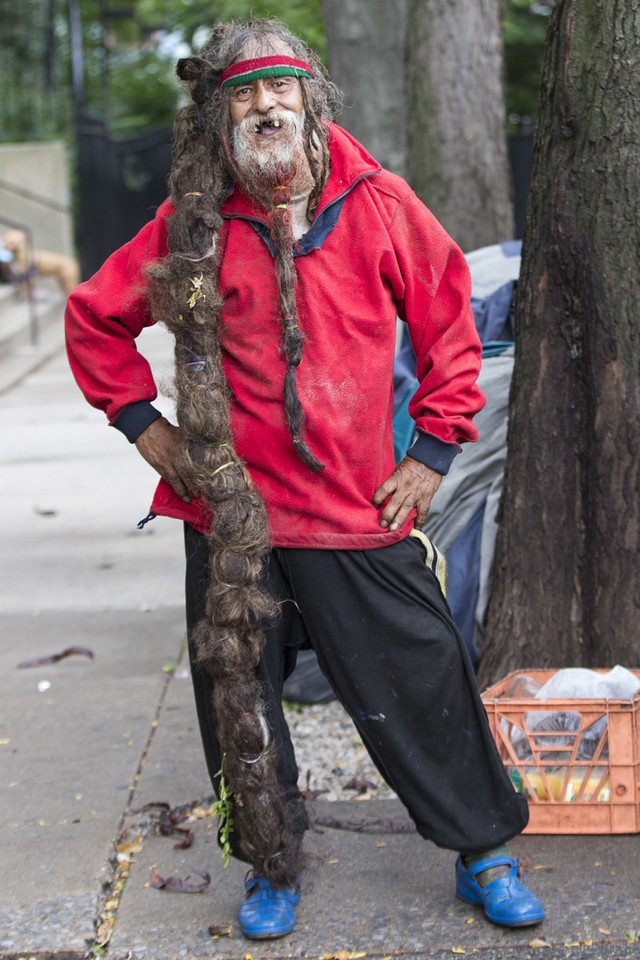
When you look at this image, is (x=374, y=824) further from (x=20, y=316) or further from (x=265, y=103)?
(x=20, y=316)

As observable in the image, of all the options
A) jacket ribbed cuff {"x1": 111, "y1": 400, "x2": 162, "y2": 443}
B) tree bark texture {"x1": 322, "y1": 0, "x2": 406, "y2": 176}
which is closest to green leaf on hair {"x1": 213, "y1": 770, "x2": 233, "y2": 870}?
jacket ribbed cuff {"x1": 111, "y1": 400, "x2": 162, "y2": 443}

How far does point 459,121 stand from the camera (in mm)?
5492

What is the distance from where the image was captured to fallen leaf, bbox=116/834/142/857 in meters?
2.88

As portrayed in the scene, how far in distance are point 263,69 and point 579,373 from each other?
4.35 ft

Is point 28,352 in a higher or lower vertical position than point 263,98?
lower

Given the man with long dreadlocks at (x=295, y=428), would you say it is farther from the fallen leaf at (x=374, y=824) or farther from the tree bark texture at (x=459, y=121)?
the tree bark texture at (x=459, y=121)

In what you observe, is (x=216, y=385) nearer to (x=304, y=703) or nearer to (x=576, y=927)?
(x=576, y=927)

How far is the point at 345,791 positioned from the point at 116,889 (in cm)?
79

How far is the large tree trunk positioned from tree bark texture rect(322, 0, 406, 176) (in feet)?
12.5

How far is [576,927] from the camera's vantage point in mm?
2461

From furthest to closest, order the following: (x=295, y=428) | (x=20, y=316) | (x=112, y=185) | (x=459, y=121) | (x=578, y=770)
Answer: (x=112, y=185)
(x=20, y=316)
(x=459, y=121)
(x=578, y=770)
(x=295, y=428)

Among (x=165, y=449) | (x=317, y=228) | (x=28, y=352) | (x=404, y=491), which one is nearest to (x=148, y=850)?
(x=165, y=449)

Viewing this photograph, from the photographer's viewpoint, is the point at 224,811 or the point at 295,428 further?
the point at 224,811

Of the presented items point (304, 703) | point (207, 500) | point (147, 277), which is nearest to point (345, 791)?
point (304, 703)
